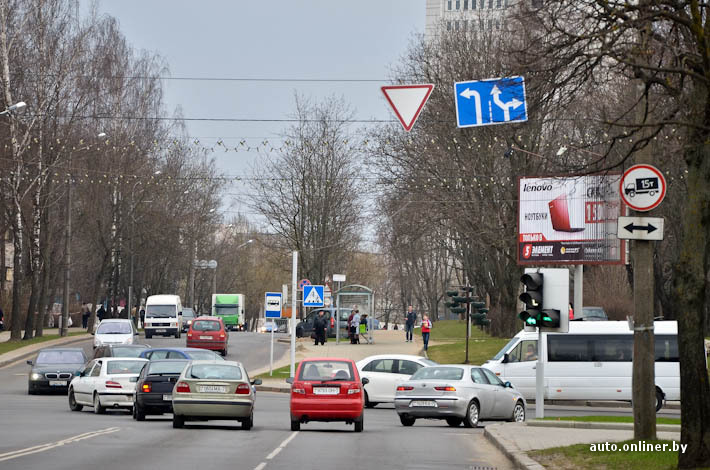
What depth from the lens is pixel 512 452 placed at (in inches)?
647

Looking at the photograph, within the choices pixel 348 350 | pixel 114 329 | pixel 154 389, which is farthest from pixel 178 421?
pixel 348 350

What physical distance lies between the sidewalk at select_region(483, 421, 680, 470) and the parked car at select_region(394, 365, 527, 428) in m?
2.24

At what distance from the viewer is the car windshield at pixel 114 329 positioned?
1981 inches

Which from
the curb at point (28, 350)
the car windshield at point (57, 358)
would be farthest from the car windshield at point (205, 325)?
the car windshield at point (57, 358)

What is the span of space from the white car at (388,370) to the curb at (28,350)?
69.7 feet

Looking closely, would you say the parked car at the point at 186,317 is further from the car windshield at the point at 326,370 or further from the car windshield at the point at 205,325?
the car windshield at the point at 326,370

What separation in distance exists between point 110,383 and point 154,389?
287cm

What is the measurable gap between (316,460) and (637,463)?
15.2 ft

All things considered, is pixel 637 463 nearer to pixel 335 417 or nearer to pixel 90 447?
pixel 90 447

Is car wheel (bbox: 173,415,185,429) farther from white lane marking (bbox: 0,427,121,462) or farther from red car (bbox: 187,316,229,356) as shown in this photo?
red car (bbox: 187,316,229,356)

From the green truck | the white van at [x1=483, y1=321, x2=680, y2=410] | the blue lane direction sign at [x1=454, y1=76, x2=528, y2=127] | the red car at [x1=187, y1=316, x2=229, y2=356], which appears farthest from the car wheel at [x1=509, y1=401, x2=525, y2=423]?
the green truck

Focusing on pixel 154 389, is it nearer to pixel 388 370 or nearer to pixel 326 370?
pixel 326 370

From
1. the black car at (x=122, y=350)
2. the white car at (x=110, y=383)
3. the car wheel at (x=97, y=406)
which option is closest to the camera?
the white car at (x=110, y=383)

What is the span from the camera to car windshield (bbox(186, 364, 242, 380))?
22.3 meters
